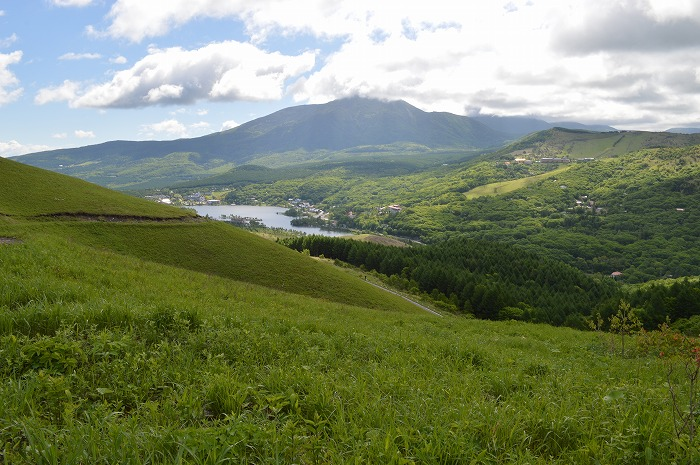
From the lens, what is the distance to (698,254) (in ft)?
591

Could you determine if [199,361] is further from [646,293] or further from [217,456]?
[646,293]

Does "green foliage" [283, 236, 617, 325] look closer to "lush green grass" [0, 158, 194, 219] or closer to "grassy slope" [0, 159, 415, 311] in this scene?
"grassy slope" [0, 159, 415, 311]

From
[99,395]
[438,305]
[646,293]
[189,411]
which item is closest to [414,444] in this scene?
[189,411]

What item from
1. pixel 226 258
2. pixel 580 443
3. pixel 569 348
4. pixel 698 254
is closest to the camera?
pixel 580 443

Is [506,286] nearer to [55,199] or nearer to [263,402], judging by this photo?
[55,199]

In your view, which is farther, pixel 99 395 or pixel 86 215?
pixel 86 215

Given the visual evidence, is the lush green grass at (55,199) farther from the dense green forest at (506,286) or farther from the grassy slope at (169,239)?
the dense green forest at (506,286)

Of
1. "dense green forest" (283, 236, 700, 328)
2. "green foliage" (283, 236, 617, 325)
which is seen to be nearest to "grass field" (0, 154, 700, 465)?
"dense green forest" (283, 236, 700, 328)

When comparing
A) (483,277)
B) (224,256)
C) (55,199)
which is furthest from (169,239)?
(483,277)

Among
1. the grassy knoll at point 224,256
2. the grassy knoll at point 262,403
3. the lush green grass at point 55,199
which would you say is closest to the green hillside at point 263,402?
the grassy knoll at point 262,403

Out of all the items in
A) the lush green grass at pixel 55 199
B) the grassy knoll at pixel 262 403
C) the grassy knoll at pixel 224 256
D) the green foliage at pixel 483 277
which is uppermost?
the lush green grass at pixel 55 199

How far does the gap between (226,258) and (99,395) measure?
42173 millimetres

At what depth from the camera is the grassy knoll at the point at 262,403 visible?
3869mm

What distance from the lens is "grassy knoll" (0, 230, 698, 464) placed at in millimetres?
3869
